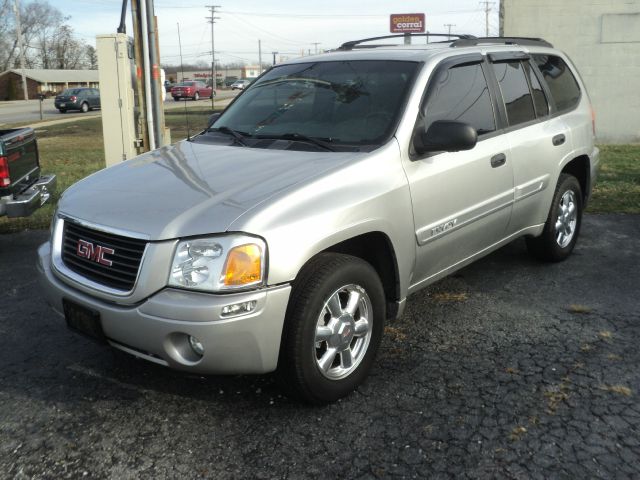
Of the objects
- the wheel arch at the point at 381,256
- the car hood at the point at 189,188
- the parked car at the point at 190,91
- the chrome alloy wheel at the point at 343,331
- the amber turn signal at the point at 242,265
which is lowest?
the chrome alloy wheel at the point at 343,331

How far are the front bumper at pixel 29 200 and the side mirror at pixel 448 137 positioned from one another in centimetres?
391

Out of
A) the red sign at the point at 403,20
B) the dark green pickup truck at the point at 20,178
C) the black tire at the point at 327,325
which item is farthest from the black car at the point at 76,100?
the black tire at the point at 327,325

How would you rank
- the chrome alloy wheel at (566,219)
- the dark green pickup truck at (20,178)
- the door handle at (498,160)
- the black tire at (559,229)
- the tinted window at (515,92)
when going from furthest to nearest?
the dark green pickup truck at (20,178) < the chrome alloy wheel at (566,219) < the black tire at (559,229) < the tinted window at (515,92) < the door handle at (498,160)

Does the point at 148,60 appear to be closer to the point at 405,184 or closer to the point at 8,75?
the point at 405,184

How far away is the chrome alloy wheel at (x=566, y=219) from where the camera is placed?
5.40 m

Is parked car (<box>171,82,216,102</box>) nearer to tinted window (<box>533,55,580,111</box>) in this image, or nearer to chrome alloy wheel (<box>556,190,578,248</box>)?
tinted window (<box>533,55,580,111</box>)

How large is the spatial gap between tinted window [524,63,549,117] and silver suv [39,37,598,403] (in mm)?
30

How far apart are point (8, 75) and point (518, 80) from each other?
76.2m

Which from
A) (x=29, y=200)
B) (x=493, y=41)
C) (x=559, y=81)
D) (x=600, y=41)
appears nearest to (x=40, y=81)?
(x=600, y=41)

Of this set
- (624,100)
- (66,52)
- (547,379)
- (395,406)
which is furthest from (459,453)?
(66,52)

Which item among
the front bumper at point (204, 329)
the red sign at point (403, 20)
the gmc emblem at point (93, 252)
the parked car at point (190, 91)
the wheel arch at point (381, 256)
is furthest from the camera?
the parked car at point (190, 91)

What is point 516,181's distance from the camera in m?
4.55

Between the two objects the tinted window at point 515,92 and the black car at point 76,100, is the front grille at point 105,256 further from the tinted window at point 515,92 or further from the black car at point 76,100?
the black car at point 76,100

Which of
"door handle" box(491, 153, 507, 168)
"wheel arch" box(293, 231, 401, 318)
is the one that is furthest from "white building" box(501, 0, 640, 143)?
"wheel arch" box(293, 231, 401, 318)
